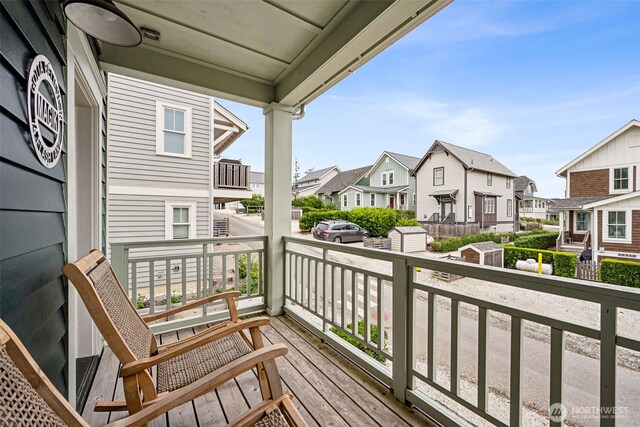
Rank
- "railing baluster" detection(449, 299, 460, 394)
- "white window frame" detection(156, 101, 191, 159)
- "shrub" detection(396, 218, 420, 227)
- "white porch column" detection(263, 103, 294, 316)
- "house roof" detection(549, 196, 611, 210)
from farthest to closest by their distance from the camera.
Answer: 1. "white window frame" detection(156, 101, 191, 159)
2. "white porch column" detection(263, 103, 294, 316)
3. "shrub" detection(396, 218, 420, 227)
4. "railing baluster" detection(449, 299, 460, 394)
5. "house roof" detection(549, 196, 611, 210)

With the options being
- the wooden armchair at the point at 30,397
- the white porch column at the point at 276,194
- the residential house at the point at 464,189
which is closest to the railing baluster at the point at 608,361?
the residential house at the point at 464,189

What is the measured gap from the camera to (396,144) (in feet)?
8.37

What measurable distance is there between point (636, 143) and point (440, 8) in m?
1.19

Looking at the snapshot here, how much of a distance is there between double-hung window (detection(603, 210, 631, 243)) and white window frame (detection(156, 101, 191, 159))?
5863 millimetres

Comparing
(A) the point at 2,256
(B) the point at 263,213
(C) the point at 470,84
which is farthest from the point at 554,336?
(B) the point at 263,213

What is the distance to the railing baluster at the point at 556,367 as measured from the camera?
1.13 m

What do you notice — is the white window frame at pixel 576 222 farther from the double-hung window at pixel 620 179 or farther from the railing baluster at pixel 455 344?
the railing baluster at pixel 455 344

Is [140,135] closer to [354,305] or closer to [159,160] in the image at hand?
[159,160]

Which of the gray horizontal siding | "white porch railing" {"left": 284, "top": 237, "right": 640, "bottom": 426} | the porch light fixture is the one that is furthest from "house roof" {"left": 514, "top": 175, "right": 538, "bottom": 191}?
the gray horizontal siding

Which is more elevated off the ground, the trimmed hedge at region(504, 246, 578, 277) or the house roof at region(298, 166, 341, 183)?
the house roof at region(298, 166, 341, 183)

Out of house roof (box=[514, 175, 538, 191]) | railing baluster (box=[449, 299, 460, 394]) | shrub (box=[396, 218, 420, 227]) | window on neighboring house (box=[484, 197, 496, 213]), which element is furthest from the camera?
shrub (box=[396, 218, 420, 227])

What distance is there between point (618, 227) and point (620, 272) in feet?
0.61

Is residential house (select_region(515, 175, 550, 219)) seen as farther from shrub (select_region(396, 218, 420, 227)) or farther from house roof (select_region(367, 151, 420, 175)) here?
house roof (select_region(367, 151, 420, 175))

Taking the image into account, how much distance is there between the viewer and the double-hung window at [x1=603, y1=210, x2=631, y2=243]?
3.81ft
